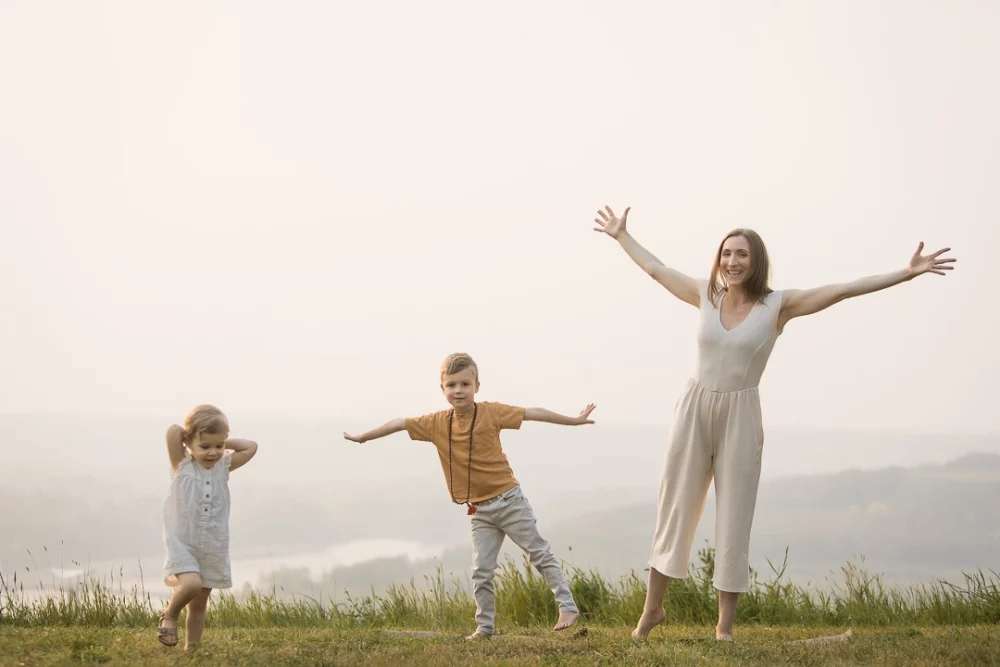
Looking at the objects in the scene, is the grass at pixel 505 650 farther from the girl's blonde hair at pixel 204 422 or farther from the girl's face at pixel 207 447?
the girl's blonde hair at pixel 204 422

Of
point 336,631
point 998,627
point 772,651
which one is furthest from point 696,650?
point 998,627

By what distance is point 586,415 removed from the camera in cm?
779

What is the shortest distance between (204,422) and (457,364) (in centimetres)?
184

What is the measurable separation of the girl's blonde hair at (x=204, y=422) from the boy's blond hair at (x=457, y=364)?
5.33 ft

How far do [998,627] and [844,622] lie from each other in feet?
4.34

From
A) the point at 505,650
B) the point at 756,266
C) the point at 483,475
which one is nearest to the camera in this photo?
the point at 505,650

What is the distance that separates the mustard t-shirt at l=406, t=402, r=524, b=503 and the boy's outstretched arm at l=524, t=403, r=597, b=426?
2.6 inches

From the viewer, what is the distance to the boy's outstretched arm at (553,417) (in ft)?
25.5

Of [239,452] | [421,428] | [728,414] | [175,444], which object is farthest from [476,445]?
[175,444]

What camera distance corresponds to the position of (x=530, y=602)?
32.3 feet

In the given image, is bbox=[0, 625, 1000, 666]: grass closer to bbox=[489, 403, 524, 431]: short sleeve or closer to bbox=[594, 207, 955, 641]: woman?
bbox=[594, 207, 955, 641]: woman

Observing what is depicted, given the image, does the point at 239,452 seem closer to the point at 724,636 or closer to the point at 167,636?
the point at 167,636

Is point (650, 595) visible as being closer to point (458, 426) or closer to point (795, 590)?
point (458, 426)

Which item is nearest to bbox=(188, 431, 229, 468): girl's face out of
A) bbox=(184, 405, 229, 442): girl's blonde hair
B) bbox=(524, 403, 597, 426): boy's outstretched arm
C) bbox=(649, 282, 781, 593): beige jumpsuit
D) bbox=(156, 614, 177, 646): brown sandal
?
bbox=(184, 405, 229, 442): girl's blonde hair
